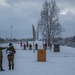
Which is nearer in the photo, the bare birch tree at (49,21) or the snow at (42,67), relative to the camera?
the snow at (42,67)

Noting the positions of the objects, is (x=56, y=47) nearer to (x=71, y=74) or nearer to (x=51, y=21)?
(x=51, y=21)

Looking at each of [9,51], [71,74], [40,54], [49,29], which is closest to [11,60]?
[9,51]

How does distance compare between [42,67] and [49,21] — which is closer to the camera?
[42,67]

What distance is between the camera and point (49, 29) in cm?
6612

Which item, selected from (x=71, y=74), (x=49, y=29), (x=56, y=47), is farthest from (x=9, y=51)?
(x=49, y=29)

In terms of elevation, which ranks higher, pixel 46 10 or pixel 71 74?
pixel 46 10

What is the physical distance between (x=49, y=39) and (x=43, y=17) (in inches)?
209

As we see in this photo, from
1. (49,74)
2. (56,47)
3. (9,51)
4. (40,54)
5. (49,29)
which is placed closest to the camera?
(49,74)

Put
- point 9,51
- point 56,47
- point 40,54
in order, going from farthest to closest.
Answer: point 56,47
point 40,54
point 9,51

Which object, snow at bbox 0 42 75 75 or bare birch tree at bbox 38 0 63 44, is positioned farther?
bare birch tree at bbox 38 0 63 44

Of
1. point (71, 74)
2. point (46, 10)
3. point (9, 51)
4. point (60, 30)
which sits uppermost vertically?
point (46, 10)

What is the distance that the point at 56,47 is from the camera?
5338 cm

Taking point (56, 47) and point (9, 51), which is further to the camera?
point (56, 47)

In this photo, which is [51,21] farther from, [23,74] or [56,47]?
[23,74]
